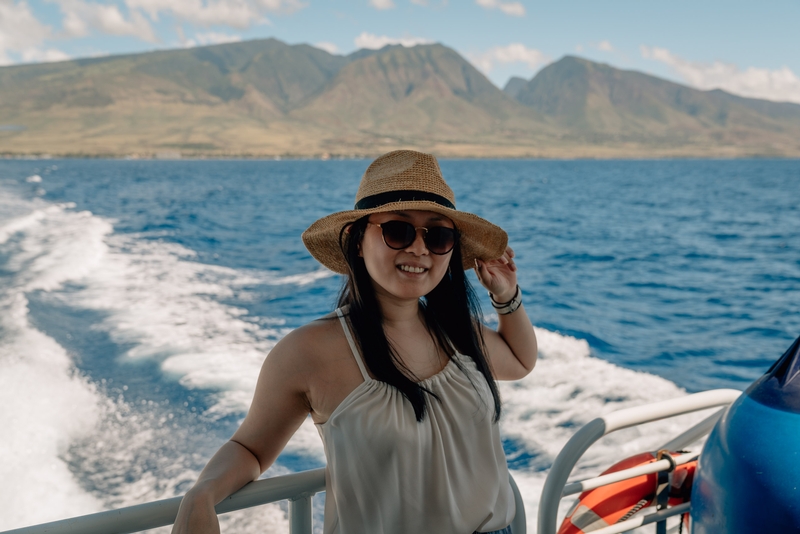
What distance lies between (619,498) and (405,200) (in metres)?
1.32

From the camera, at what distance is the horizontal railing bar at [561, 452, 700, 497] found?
1942mm

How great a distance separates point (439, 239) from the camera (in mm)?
1754

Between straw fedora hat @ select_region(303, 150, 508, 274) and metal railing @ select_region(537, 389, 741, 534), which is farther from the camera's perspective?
metal railing @ select_region(537, 389, 741, 534)

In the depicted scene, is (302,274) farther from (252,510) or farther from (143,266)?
(252,510)

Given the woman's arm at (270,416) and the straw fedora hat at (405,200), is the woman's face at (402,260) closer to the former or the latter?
the straw fedora hat at (405,200)

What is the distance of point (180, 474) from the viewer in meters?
4.99

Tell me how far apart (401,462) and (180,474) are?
4037 mm

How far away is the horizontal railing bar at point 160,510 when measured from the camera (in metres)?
1.32

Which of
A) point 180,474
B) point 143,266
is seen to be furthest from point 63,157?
point 180,474

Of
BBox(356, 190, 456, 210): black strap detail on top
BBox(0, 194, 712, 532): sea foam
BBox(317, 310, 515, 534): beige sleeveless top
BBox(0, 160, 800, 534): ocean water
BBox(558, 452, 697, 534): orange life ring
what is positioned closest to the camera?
BBox(317, 310, 515, 534): beige sleeveless top

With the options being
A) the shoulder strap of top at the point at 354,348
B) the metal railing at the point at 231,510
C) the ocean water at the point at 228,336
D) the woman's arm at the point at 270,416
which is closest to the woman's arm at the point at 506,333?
the metal railing at the point at 231,510

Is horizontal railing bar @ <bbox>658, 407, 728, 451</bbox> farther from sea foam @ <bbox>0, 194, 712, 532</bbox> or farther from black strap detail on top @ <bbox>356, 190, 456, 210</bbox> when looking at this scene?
sea foam @ <bbox>0, 194, 712, 532</bbox>

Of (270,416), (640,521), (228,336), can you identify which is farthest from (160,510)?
(228,336)

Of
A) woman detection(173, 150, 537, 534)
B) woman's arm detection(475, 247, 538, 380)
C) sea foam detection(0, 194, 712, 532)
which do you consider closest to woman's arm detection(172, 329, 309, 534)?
woman detection(173, 150, 537, 534)
